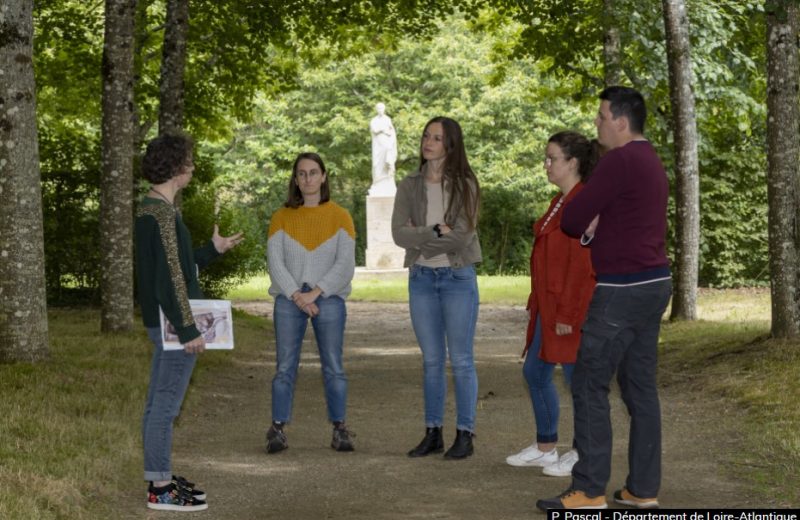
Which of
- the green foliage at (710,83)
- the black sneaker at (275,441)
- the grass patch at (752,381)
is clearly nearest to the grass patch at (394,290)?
the green foliage at (710,83)

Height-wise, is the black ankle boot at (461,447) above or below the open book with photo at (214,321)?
below

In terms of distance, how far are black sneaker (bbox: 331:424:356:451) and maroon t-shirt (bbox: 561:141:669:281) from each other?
9.53 feet

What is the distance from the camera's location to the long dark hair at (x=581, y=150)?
7.17 metres

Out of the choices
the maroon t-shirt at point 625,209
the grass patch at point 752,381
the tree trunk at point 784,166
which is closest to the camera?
the maroon t-shirt at point 625,209

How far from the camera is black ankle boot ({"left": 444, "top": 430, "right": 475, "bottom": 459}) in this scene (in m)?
7.92

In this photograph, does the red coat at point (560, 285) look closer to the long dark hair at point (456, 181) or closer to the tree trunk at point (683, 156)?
the long dark hair at point (456, 181)

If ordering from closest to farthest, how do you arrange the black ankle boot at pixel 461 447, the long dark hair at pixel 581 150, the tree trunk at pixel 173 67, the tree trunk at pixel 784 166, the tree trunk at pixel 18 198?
1. the long dark hair at pixel 581 150
2. the black ankle boot at pixel 461 447
3. the tree trunk at pixel 18 198
4. the tree trunk at pixel 784 166
5. the tree trunk at pixel 173 67

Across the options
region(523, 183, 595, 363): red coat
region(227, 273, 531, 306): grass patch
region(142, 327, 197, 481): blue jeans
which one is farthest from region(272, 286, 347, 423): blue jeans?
region(227, 273, 531, 306): grass patch

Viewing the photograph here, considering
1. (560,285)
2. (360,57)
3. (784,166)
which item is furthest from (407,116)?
(560,285)

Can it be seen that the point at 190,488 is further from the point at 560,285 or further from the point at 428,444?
the point at 560,285

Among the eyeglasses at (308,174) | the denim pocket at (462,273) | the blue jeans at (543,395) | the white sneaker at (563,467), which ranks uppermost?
the eyeglasses at (308,174)

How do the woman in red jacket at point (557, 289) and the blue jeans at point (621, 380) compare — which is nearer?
the blue jeans at point (621, 380)

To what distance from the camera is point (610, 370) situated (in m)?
6.12

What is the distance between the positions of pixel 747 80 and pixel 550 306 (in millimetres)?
18057
